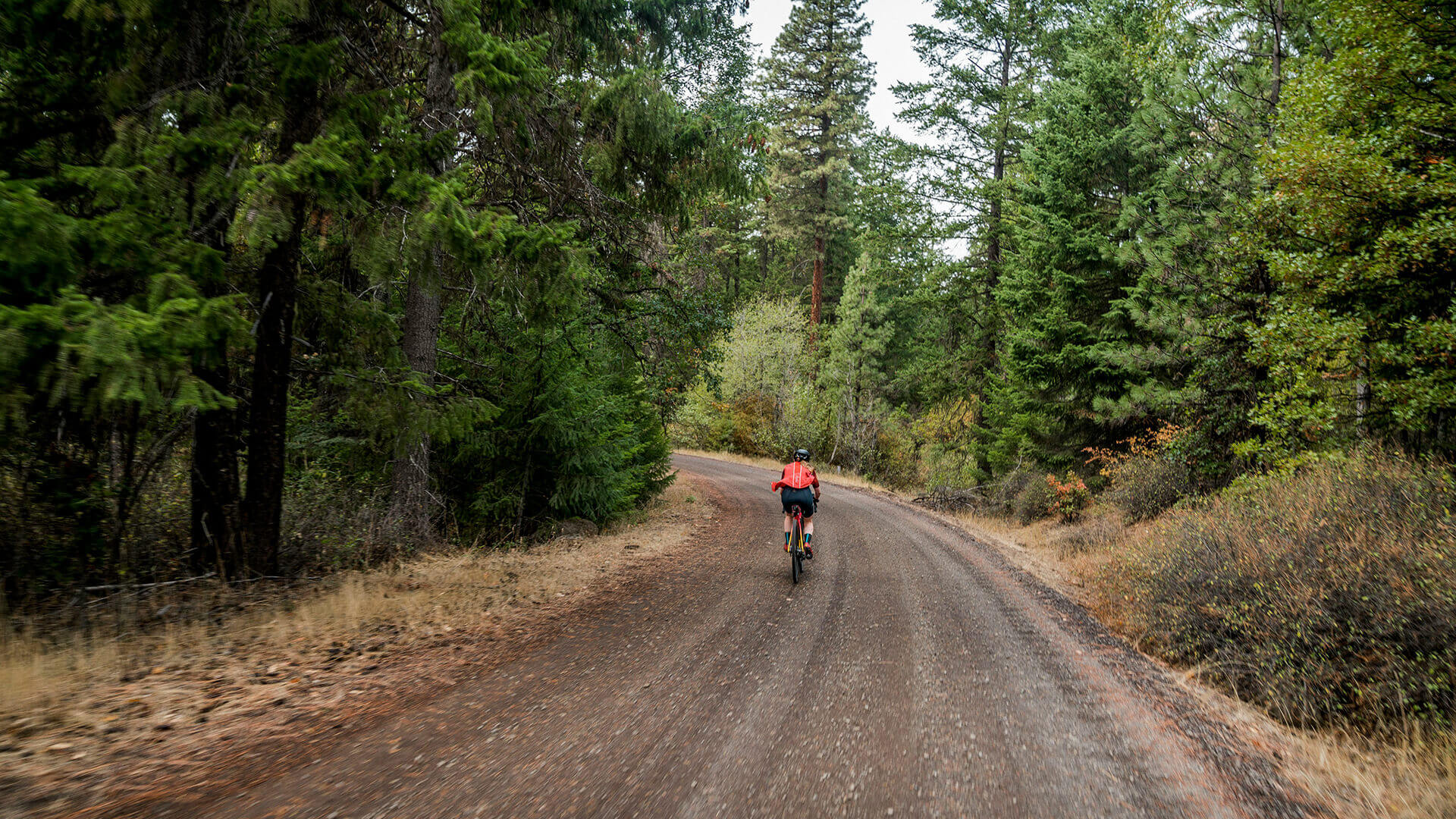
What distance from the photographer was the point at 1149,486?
12.3 meters

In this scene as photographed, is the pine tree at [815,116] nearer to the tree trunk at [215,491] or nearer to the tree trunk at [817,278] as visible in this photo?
the tree trunk at [817,278]

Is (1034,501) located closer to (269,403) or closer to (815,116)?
(269,403)

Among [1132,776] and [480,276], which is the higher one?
[480,276]

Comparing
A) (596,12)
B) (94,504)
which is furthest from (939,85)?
(94,504)

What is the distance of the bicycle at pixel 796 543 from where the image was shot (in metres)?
8.88

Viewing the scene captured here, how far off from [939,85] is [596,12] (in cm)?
1771

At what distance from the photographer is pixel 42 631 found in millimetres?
4996

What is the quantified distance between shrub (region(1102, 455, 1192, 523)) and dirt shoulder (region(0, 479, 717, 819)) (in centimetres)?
1025

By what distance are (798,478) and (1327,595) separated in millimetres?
5929

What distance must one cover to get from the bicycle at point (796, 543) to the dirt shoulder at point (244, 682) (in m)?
2.53

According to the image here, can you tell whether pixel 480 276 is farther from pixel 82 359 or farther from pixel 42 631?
pixel 42 631

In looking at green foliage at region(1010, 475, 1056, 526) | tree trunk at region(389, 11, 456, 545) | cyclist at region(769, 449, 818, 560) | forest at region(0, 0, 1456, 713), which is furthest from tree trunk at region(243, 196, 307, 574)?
green foliage at region(1010, 475, 1056, 526)

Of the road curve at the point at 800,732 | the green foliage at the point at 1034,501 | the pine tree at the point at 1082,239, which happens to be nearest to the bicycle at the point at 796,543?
the road curve at the point at 800,732

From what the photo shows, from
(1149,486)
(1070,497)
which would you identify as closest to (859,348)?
(1070,497)
